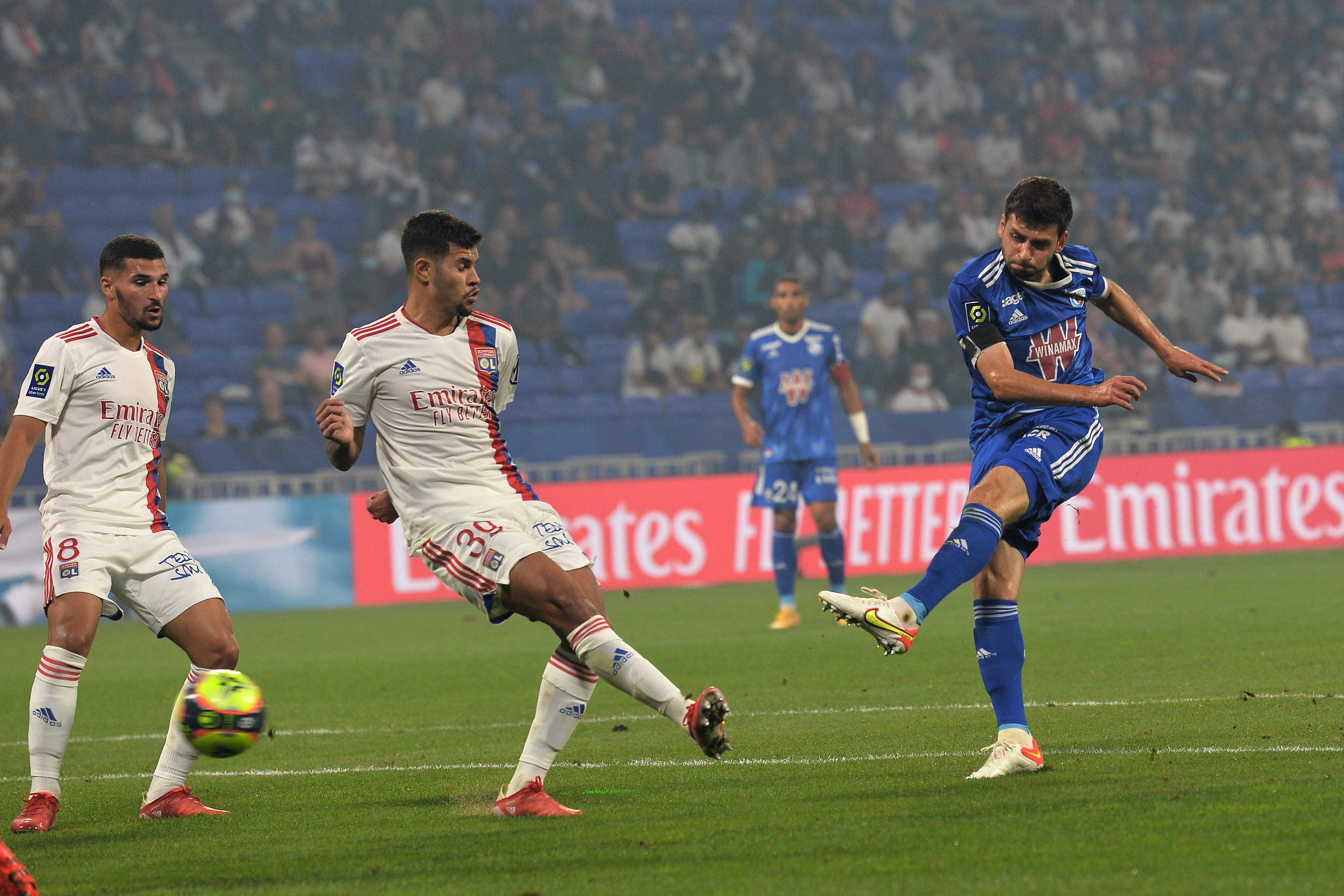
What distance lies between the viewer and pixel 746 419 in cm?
1298

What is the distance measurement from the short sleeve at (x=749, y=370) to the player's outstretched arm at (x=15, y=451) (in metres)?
7.86

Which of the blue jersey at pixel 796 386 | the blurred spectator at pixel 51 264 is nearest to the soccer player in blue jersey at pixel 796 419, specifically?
the blue jersey at pixel 796 386

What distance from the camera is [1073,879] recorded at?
3.84 m

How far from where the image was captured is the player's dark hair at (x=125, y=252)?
601cm

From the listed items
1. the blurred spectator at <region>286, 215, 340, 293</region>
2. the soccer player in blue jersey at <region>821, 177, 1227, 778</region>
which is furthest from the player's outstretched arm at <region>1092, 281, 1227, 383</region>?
the blurred spectator at <region>286, 215, 340, 293</region>

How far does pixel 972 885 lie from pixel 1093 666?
5320 mm

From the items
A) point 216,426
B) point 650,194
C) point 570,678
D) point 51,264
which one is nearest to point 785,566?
point 570,678

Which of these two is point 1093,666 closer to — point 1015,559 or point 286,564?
point 1015,559

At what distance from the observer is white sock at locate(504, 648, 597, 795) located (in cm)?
544

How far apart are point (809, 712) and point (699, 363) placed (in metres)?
13.0

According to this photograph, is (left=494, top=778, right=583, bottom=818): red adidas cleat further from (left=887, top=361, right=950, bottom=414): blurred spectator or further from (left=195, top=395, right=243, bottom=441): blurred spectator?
A: (left=887, top=361, right=950, bottom=414): blurred spectator

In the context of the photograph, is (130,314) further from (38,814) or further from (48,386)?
(38,814)

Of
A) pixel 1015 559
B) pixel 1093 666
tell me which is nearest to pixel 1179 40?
pixel 1093 666

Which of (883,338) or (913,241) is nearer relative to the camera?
(883,338)
